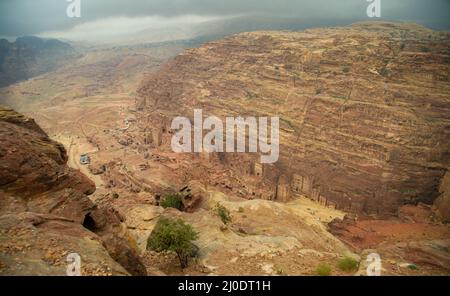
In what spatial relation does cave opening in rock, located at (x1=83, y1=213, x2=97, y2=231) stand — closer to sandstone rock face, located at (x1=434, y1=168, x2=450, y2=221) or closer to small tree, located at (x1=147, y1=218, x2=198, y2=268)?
small tree, located at (x1=147, y1=218, x2=198, y2=268)

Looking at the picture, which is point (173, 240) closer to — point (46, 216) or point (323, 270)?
point (46, 216)

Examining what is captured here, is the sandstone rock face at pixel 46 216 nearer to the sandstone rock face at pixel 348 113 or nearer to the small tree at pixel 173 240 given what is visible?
the small tree at pixel 173 240

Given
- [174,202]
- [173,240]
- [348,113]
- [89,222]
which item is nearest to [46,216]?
[89,222]

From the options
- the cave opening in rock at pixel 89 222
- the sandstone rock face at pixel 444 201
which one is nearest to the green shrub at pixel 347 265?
the cave opening in rock at pixel 89 222

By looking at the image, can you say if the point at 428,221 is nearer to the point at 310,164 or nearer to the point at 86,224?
the point at 310,164

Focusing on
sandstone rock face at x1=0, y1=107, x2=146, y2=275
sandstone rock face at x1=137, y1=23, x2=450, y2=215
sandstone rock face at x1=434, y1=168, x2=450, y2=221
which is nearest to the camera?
sandstone rock face at x1=0, y1=107, x2=146, y2=275

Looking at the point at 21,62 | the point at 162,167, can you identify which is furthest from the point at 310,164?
the point at 21,62

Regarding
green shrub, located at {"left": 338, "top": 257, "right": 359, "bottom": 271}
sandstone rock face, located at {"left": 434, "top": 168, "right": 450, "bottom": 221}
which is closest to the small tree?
green shrub, located at {"left": 338, "top": 257, "right": 359, "bottom": 271}

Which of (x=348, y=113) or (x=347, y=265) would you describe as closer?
(x=347, y=265)
